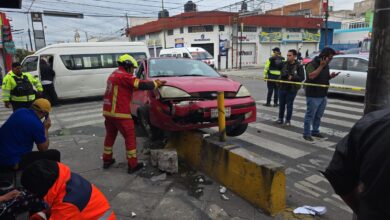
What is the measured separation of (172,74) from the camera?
5.65m

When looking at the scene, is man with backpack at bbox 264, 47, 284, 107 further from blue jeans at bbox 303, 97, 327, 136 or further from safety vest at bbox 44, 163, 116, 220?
safety vest at bbox 44, 163, 116, 220

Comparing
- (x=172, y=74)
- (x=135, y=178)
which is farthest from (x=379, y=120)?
(x=172, y=74)

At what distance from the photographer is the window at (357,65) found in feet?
32.1

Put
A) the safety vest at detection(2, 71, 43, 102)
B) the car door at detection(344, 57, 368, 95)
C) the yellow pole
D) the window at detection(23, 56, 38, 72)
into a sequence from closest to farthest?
the yellow pole, the safety vest at detection(2, 71, 43, 102), the car door at detection(344, 57, 368, 95), the window at detection(23, 56, 38, 72)

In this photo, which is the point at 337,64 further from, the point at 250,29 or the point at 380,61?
→ the point at 250,29

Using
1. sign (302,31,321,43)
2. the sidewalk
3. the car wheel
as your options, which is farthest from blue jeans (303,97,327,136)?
sign (302,31,321,43)

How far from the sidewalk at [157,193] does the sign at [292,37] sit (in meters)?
36.8

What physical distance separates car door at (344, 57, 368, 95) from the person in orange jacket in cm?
991

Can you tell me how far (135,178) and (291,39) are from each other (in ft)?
127

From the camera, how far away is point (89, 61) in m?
11.9

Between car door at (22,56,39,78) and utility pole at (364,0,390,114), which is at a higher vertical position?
utility pole at (364,0,390,114)

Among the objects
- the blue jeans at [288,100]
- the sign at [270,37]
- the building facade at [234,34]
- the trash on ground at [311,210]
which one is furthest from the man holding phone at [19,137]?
the sign at [270,37]

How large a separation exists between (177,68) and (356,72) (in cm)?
710

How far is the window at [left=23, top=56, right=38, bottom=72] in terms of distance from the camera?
11025mm
